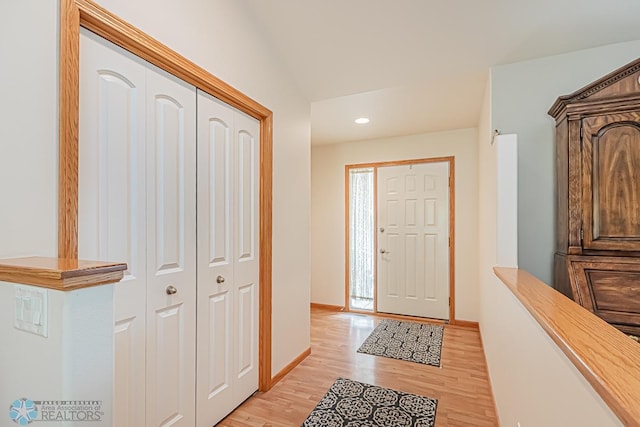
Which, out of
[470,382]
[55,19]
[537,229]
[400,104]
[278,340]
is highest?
[400,104]

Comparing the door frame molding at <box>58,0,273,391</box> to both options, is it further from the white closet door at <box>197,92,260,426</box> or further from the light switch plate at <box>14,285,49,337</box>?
the light switch plate at <box>14,285,49,337</box>

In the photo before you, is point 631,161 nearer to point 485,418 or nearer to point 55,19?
point 485,418

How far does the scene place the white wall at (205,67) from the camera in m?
1.03

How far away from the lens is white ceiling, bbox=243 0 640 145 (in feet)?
6.46

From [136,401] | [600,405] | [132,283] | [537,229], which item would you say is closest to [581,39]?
[537,229]

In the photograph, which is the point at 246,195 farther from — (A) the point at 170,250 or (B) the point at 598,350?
(B) the point at 598,350

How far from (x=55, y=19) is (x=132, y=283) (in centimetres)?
105

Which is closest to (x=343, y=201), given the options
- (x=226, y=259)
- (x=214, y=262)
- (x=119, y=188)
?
(x=226, y=259)

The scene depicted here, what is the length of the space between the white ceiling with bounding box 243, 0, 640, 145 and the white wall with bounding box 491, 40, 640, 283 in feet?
0.34

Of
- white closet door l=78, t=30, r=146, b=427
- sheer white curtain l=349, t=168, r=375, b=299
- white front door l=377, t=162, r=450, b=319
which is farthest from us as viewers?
sheer white curtain l=349, t=168, r=375, b=299

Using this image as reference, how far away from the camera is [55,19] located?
1122 millimetres

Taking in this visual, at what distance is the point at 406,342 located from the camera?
3.31m

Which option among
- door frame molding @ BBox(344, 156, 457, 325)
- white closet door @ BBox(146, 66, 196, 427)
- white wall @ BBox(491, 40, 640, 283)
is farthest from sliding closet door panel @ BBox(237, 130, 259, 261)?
door frame molding @ BBox(344, 156, 457, 325)

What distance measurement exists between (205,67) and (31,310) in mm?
1503
